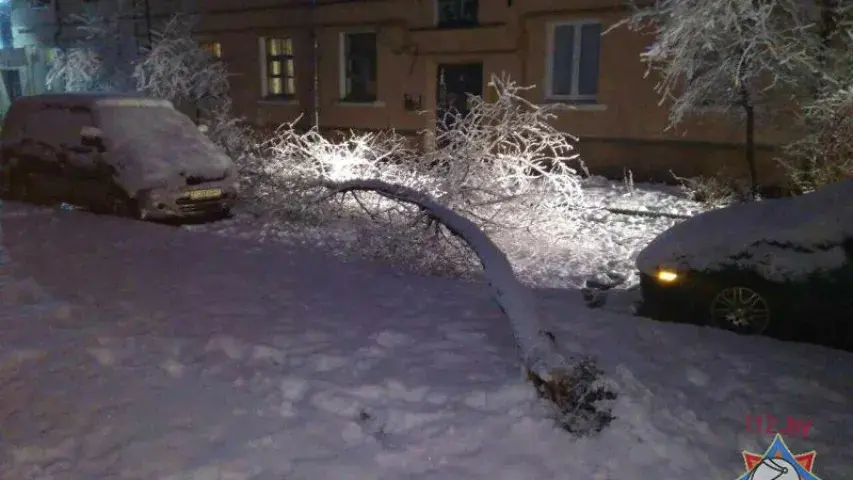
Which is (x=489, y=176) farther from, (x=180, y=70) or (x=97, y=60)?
(x=97, y=60)

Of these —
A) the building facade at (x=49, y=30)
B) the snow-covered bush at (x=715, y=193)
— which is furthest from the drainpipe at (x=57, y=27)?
the snow-covered bush at (x=715, y=193)

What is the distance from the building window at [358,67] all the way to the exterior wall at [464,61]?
0.23 m

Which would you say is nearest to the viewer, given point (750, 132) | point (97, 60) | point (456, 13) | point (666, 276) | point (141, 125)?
point (666, 276)

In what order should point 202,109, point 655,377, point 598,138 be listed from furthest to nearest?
point 202,109
point 598,138
point 655,377

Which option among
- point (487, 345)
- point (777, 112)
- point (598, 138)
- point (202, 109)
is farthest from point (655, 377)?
point (202, 109)

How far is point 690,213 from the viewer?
417 inches

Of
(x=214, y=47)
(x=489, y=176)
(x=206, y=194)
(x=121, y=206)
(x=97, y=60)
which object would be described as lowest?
(x=121, y=206)

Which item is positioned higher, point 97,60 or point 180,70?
point 97,60

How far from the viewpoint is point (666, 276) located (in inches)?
224

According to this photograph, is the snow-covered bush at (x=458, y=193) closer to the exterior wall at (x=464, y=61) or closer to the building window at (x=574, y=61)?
the exterior wall at (x=464, y=61)

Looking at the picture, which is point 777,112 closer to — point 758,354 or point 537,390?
point 758,354

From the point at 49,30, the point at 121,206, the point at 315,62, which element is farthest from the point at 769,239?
Answer: the point at 49,30

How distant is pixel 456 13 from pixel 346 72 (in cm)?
395

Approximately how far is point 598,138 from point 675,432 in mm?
11011
